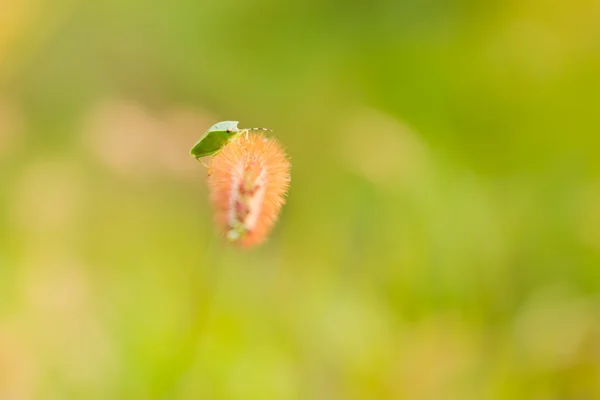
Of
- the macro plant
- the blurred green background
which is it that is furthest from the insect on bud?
the blurred green background

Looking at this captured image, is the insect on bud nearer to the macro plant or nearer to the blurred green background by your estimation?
the macro plant

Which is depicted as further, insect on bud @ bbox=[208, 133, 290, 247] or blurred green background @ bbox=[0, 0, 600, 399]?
blurred green background @ bbox=[0, 0, 600, 399]

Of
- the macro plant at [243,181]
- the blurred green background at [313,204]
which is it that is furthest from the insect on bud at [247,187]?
the blurred green background at [313,204]

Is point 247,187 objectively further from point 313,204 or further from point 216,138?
point 313,204

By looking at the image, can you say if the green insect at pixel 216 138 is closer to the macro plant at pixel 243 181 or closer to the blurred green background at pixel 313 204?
the macro plant at pixel 243 181

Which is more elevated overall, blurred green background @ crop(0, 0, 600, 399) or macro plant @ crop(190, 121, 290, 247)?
blurred green background @ crop(0, 0, 600, 399)

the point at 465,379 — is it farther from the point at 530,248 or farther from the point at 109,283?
the point at 109,283
